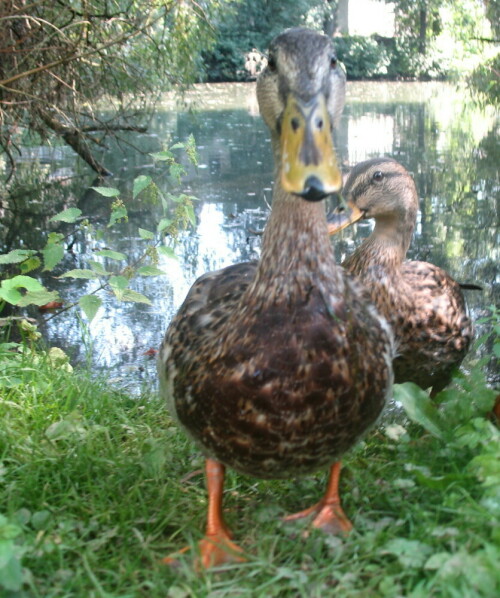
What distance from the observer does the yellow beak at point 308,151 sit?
5.28 ft

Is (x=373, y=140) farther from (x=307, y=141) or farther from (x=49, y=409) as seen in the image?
(x=307, y=141)

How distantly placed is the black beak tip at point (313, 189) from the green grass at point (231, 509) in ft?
3.00

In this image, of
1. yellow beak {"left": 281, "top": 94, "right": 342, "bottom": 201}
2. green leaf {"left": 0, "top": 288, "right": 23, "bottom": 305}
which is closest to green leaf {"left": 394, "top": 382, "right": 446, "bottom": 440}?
yellow beak {"left": 281, "top": 94, "right": 342, "bottom": 201}

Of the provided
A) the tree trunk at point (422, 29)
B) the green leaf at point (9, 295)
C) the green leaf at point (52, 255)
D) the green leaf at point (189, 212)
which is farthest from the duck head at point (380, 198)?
the tree trunk at point (422, 29)

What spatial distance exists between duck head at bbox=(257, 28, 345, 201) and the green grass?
950 millimetres

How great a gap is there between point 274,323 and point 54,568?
950mm

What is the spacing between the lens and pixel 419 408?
2578 millimetres

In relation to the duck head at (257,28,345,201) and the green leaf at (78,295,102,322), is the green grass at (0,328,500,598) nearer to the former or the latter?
the green leaf at (78,295,102,322)

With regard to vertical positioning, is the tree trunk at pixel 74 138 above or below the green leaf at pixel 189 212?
above

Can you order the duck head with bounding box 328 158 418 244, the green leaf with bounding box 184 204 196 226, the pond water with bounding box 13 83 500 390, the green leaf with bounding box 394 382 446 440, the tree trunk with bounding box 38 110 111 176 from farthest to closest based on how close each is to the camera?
the tree trunk with bounding box 38 110 111 176
the pond water with bounding box 13 83 500 390
the green leaf with bounding box 184 204 196 226
the duck head with bounding box 328 158 418 244
the green leaf with bounding box 394 382 446 440

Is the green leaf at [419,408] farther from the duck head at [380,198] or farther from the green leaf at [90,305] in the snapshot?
the green leaf at [90,305]

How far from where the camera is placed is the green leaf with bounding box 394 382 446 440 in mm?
2545

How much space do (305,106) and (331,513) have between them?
1300 millimetres

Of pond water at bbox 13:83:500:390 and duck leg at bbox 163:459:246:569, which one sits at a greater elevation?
pond water at bbox 13:83:500:390
